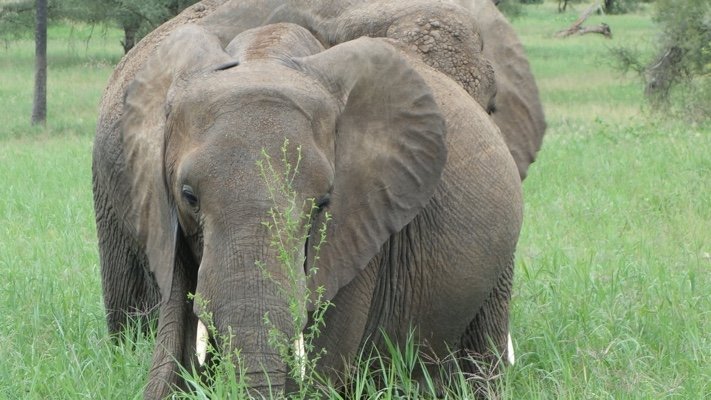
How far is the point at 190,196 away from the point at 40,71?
18488 millimetres

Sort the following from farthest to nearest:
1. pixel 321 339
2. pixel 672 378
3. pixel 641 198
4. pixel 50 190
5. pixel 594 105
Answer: pixel 594 105 < pixel 50 190 < pixel 641 198 < pixel 672 378 < pixel 321 339

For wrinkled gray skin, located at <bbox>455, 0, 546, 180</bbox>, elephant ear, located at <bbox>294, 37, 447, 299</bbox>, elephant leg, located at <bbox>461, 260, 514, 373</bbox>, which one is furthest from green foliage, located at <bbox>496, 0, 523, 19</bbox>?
elephant ear, located at <bbox>294, 37, 447, 299</bbox>

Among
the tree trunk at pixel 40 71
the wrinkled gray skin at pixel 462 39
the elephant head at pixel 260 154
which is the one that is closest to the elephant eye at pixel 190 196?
the elephant head at pixel 260 154

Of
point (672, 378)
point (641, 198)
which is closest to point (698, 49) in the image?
point (641, 198)

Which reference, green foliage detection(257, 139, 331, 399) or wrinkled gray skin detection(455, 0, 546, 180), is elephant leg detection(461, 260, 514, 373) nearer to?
wrinkled gray skin detection(455, 0, 546, 180)

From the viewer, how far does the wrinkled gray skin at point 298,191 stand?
11.2 ft

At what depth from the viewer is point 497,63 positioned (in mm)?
5871

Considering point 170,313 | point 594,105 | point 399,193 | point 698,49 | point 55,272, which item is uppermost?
point 399,193

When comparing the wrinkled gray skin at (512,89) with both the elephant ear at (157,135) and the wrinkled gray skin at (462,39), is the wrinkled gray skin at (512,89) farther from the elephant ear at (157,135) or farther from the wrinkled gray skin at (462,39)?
the elephant ear at (157,135)

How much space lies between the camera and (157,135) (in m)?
3.90

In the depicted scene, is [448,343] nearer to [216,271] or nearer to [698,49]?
[216,271]

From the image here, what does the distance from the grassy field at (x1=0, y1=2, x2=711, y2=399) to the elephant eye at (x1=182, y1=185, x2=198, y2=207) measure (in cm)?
105

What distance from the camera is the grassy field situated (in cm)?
453

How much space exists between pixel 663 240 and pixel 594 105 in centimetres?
1434
